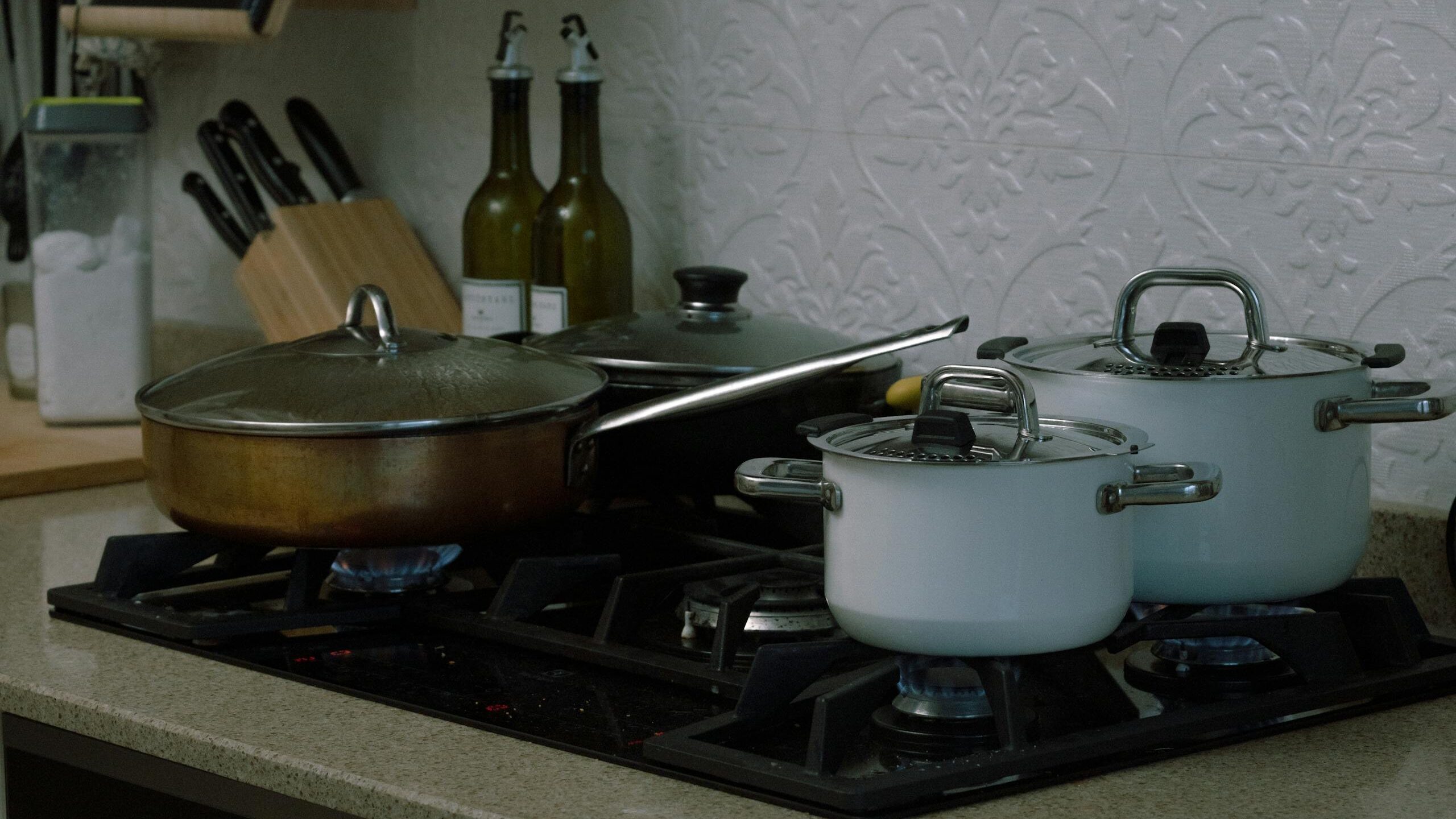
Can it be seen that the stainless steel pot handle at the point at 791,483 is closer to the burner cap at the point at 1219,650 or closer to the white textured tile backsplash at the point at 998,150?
the burner cap at the point at 1219,650

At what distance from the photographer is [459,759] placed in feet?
2.45

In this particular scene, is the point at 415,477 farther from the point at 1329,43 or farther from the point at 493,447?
the point at 1329,43

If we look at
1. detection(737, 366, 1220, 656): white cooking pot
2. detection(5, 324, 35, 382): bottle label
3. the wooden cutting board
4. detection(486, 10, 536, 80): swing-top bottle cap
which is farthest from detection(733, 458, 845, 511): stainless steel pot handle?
detection(5, 324, 35, 382): bottle label

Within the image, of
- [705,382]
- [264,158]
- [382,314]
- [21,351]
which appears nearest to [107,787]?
[382,314]

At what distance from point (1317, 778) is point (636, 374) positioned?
54 centimetres

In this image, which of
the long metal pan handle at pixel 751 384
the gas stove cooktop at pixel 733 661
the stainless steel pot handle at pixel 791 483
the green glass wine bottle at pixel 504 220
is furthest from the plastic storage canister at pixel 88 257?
the stainless steel pot handle at pixel 791 483

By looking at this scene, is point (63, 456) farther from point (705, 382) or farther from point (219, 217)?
point (705, 382)

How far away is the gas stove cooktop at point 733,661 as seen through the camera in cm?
72

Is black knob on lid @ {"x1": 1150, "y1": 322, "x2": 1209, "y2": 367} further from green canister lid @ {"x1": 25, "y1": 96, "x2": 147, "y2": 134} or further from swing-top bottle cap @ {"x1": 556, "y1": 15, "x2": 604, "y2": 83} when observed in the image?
green canister lid @ {"x1": 25, "y1": 96, "x2": 147, "y2": 134}

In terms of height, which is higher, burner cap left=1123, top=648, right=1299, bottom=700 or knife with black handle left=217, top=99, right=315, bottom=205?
knife with black handle left=217, top=99, right=315, bottom=205

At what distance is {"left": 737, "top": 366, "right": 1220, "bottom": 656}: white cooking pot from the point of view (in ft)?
2.31

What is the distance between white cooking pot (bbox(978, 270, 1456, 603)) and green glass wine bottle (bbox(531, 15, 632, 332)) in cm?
62

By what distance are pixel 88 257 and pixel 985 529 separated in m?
1.20

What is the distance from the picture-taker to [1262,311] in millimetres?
865
